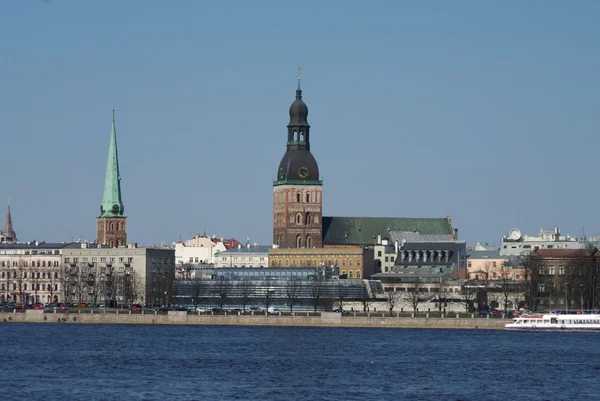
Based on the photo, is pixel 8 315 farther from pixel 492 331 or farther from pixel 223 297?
pixel 492 331

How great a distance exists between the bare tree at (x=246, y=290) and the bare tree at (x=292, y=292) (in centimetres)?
385

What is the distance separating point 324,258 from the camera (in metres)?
198

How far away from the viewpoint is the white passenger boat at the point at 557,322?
452ft

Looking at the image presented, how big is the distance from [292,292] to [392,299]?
10740 mm

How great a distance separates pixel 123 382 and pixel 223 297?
284 ft

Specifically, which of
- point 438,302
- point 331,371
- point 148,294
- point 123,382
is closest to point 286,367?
point 331,371

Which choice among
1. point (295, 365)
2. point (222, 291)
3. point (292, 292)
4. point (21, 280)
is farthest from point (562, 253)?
point (295, 365)

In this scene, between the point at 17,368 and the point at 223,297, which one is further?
the point at 223,297

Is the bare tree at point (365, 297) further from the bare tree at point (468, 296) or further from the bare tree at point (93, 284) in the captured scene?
the bare tree at point (93, 284)

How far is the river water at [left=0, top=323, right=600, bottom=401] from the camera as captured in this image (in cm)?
7906

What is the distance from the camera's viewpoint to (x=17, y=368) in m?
90.5

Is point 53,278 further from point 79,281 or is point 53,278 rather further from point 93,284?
point 93,284

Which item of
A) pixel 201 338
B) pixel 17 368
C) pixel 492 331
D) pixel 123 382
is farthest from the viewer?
pixel 492 331

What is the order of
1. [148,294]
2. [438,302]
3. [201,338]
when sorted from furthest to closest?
[148,294] → [438,302] → [201,338]
